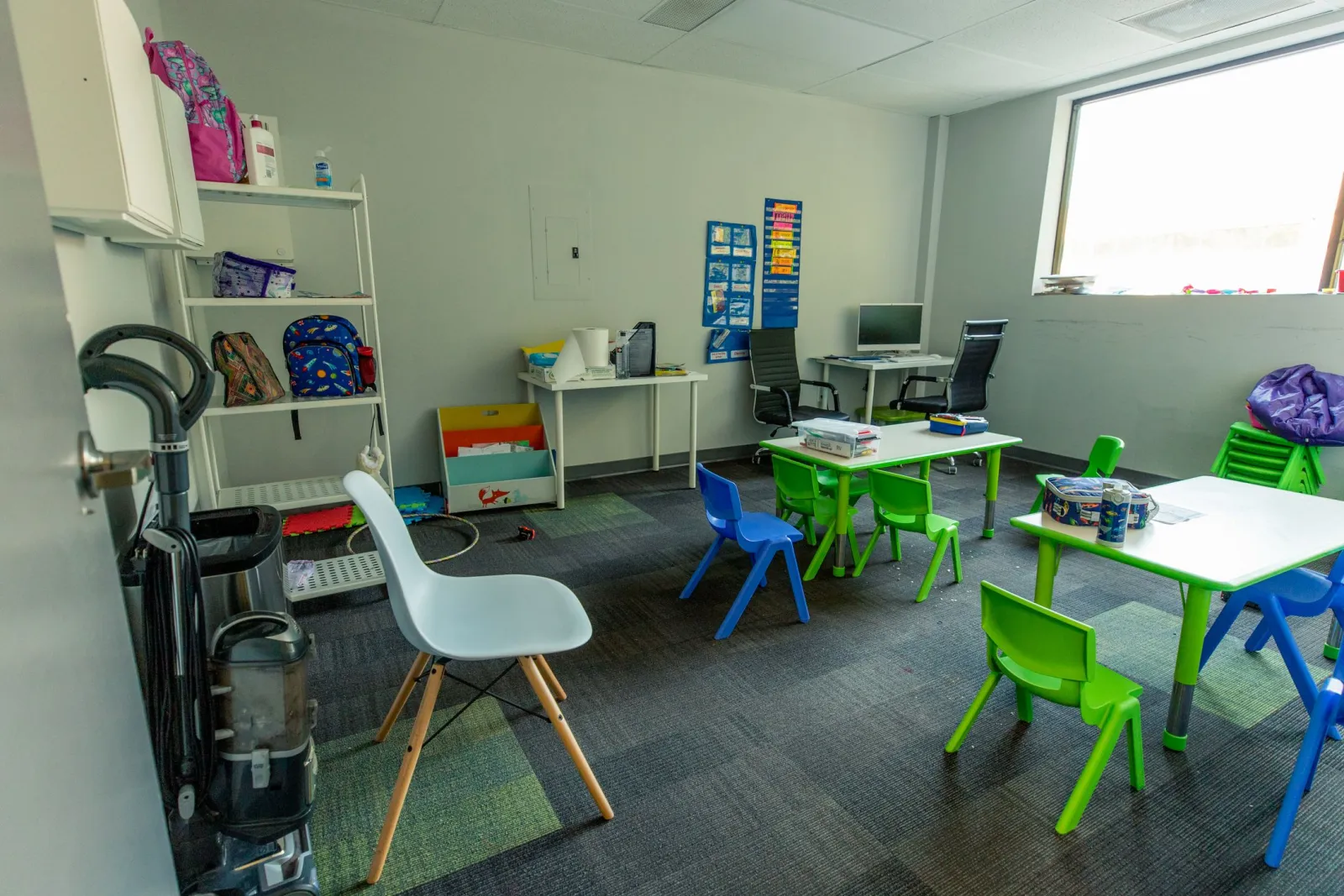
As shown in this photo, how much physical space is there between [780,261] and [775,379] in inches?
36.2

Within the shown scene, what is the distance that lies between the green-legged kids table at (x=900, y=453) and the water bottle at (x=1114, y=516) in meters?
1.01

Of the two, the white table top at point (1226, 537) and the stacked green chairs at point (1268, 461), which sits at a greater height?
the white table top at point (1226, 537)

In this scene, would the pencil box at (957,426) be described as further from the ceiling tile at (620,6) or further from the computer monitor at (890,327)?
the ceiling tile at (620,6)

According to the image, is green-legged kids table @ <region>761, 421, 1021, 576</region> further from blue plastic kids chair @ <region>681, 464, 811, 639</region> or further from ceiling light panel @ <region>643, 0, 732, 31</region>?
ceiling light panel @ <region>643, 0, 732, 31</region>

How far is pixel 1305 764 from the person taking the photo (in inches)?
63.2

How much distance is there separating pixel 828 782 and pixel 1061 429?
4284 mm

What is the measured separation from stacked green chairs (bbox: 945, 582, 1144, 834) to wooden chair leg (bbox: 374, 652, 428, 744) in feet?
5.00

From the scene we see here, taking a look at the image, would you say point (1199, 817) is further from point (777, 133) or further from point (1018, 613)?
point (777, 133)

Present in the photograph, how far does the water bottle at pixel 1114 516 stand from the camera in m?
1.91

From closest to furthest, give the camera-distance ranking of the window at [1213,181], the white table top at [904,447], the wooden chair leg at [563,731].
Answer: the wooden chair leg at [563,731] < the white table top at [904,447] < the window at [1213,181]

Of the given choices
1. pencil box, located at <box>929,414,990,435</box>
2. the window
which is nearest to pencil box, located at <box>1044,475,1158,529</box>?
pencil box, located at <box>929,414,990,435</box>

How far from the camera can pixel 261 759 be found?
4.43 feet

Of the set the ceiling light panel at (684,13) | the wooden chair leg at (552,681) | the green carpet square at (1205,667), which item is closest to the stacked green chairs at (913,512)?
the green carpet square at (1205,667)

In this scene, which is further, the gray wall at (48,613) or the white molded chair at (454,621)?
the white molded chair at (454,621)
